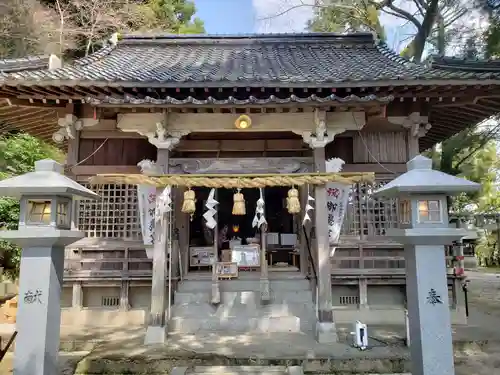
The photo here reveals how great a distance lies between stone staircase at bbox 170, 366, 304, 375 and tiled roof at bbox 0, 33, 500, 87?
502cm

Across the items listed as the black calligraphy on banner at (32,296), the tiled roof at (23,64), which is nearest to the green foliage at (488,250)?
the tiled roof at (23,64)

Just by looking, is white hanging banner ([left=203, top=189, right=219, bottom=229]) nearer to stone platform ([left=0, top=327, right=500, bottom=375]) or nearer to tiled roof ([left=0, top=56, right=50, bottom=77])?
stone platform ([left=0, top=327, right=500, bottom=375])

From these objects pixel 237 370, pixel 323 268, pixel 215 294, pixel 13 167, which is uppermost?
pixel 13 167

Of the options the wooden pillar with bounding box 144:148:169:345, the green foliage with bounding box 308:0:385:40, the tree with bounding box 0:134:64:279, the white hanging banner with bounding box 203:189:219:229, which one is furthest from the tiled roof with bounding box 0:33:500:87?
the green foliage with bounding box 308:0:385:40

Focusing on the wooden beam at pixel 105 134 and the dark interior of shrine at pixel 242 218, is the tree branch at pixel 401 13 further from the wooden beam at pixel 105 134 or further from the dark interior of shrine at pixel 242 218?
the wooden beam at pixel 105 134

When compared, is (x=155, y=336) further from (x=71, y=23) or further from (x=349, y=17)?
(x=349, y=17)

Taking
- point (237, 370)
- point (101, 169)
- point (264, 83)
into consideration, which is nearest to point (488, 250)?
point (264, 83)

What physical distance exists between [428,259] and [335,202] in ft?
11.0

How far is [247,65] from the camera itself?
32.9ft

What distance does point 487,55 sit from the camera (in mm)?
14695

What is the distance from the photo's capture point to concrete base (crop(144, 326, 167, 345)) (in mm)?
6993

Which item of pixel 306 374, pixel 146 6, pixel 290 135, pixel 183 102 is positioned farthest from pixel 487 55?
pixel 146 6

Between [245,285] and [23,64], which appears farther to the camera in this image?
[245,285]

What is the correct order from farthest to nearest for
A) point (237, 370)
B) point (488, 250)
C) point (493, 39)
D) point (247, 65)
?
point (488, 250) → point (493, 39) → point (247, 65) → point (237, 370)
